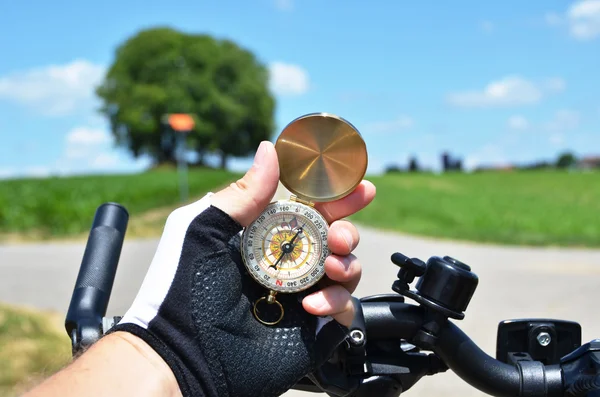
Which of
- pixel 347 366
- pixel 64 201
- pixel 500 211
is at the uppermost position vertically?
pixel 64 201

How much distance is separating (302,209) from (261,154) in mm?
118

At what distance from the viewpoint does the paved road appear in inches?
279

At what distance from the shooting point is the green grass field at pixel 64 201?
2036 cm

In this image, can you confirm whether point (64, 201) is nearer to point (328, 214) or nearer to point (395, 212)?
point (395, 212)

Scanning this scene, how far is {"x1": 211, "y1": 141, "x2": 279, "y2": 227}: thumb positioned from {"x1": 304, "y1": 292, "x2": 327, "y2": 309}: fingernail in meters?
0.17

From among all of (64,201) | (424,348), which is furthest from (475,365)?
(64,201)

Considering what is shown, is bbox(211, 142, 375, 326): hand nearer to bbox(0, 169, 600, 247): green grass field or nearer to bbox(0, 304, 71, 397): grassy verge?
bbox(0, 304, 71, 397): grassy verge

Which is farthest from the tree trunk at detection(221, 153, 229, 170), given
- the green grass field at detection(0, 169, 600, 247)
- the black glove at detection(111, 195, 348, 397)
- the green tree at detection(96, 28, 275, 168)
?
the black glove at detection(111, 195, 348, 397)

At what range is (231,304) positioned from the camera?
127 cm

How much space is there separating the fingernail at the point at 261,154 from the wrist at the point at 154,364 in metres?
0.36

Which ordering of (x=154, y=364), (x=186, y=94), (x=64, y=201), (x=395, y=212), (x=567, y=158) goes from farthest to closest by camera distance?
(x=567, y=158)
(x=186, y=94)
(x=395, y=212)
(x=64, y=201)
(x=154, y=364)

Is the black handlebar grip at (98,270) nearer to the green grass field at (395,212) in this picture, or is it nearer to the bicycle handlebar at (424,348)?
the bicycle handlebar at (424,348)

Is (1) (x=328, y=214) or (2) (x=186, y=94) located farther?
(2) (x=186, y=94)

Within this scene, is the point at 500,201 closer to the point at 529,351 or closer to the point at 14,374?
the point at 14,374
